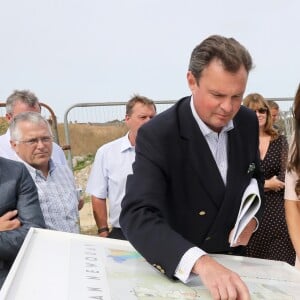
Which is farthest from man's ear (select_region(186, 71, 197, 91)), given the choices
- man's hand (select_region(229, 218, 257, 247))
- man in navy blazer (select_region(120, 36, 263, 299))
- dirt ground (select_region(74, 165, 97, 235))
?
dirt ground (select_region(74, 165, 97, 235))

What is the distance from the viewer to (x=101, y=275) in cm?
123

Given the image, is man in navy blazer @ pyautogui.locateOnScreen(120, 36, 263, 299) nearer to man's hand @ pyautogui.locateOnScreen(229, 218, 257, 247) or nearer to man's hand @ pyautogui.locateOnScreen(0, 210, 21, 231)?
man's hand @ pyautogui.locateOnScreen(229, 218, 257, 247)

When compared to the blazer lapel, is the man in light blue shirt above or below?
below

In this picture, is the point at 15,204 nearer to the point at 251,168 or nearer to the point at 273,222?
the point at 251,168

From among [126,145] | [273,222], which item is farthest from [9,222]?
[273,222]

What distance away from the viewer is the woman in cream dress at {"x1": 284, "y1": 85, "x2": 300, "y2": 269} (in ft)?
5.79

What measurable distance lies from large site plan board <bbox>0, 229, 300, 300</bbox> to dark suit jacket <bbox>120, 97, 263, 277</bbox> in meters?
0.10

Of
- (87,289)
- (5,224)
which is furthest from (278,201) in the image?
(87,289)

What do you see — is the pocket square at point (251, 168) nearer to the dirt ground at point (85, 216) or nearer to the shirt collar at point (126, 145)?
the shirt collar at point (126, 145)

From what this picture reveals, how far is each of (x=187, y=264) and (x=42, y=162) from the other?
198cm

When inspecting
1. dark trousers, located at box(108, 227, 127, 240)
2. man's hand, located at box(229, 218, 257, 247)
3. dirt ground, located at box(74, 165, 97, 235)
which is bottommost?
dirt ground, located at box(74, 165, 97, 235)

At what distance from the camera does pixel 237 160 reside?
5.42ft

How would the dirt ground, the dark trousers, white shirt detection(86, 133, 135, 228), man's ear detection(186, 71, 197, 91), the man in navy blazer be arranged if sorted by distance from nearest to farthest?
the man in navy blazer
man's ear detection(186, 71, 197, 91)
the dark trousers
white shirt detection(86, 133, 135, 228)
the dirt ground

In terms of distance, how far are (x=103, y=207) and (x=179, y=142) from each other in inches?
90.6
